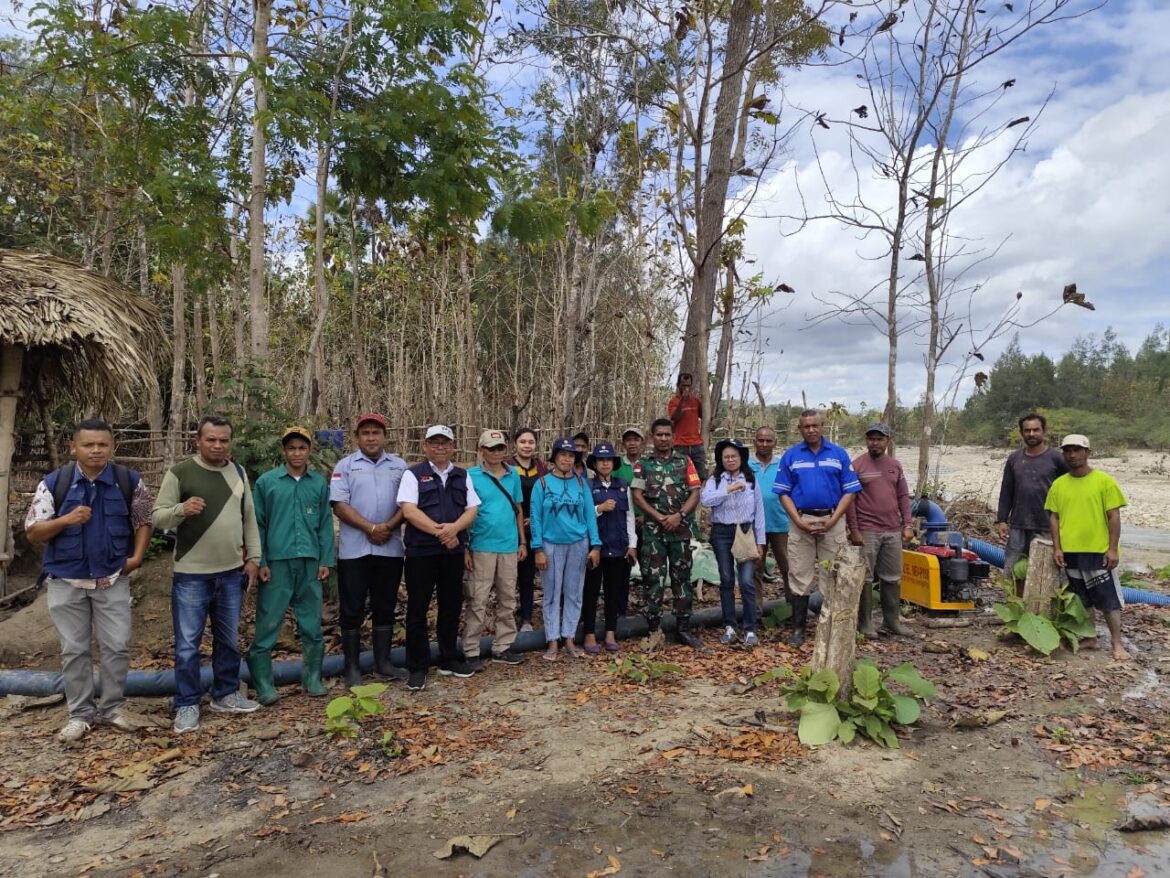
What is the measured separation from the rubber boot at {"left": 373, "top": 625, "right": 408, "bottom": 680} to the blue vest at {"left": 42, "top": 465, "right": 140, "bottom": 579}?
1.71 metres

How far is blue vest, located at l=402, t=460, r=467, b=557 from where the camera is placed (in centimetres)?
521

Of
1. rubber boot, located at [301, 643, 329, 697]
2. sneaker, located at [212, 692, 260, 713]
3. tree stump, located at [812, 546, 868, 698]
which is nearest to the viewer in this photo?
tree stump, located at [812, 546, 868, 698]

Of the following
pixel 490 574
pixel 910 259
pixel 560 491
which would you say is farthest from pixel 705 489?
pixel 910 259

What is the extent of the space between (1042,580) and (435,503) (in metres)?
5.15

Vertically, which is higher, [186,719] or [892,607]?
[892,607]

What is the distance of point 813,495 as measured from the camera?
6.08 meters

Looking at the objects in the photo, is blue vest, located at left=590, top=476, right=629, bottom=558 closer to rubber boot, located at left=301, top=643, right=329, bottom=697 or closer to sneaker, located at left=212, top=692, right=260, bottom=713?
rubber boot, located at left=301, top=643, right=329, bottom=697

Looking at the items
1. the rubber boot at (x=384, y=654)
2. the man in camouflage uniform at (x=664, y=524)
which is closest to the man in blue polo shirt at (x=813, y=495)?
the man in camouflage uniform at (x=664, y=524)

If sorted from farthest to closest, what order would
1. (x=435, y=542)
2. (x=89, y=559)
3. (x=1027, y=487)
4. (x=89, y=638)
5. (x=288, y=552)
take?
(x=1027, y=487), (x=435, y=542), (x=288, y=552), (x=89, y=638), (x=89, y=559)

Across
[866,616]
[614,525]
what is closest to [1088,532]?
[866,616]

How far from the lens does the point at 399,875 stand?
307 centimetres

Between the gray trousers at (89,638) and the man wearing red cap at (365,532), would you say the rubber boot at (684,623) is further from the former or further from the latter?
the gray trousers at (89,638)

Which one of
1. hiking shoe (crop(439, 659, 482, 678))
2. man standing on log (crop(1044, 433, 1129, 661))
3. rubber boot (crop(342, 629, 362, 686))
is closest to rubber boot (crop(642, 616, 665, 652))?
hiking shoe (crop(439, 659, 482, 678))

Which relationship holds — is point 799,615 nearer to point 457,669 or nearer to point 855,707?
point 855,707
